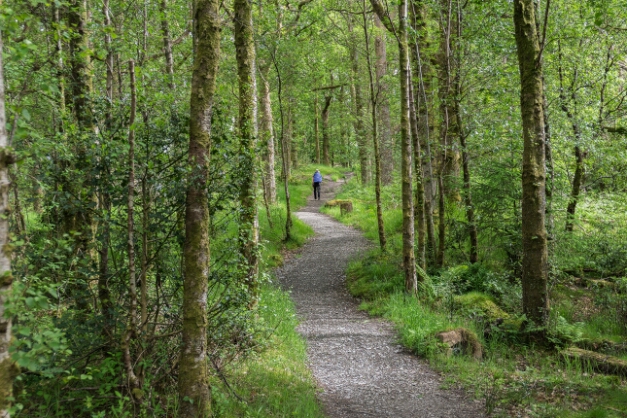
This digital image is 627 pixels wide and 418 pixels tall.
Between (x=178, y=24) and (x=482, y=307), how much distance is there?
33.0 ft

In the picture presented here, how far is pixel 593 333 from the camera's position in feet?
25.2

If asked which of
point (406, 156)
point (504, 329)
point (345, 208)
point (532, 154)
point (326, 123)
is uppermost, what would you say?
point (326, 123)

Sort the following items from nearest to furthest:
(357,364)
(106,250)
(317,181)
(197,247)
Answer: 1. (197,247)
2. (106,250)
3. (357,364)
4. (317,181)

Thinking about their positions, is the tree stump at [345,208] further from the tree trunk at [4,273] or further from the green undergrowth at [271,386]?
the tree trunk at [4,273]

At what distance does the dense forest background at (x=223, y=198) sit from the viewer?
3738 mm

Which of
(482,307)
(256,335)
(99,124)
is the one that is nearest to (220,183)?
(99,124)

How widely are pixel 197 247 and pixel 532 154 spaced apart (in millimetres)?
5278

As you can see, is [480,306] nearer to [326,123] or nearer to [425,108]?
[425,108]

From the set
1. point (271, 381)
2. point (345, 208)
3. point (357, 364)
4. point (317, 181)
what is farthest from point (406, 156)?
point (317, 181)

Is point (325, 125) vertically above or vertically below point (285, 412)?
above

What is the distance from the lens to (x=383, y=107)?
675 inches

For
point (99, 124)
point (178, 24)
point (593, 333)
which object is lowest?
point (593, 333)

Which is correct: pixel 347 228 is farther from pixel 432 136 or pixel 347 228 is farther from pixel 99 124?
pixel 99 124

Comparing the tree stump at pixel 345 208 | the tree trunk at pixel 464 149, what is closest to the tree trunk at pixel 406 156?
the tree trunk at pixel 464 149
